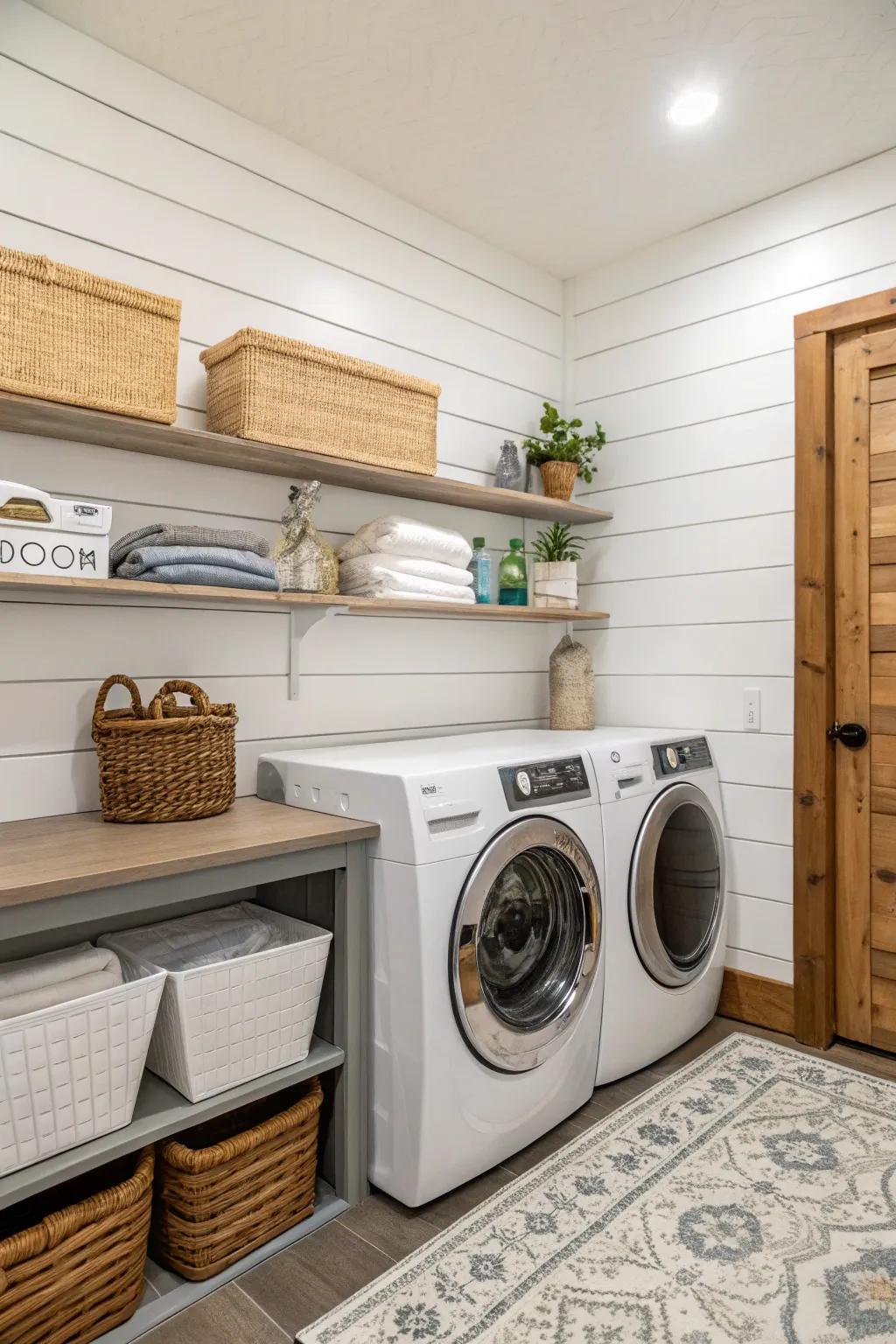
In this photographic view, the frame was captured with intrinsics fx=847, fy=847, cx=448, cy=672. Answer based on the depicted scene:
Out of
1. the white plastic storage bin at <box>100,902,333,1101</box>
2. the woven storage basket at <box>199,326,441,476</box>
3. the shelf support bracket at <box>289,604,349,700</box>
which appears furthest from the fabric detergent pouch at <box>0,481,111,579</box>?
the white plastic storage bin at <box>100,902,333,1101</box>

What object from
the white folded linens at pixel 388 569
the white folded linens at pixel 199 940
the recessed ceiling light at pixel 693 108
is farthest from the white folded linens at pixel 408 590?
the recessed ceiling light at pixel 693 108

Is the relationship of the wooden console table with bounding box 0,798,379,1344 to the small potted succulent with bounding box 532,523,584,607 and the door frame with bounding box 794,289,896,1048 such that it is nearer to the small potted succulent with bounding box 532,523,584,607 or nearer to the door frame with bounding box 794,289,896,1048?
the small potted succulent with bounding box 532,523,584,607

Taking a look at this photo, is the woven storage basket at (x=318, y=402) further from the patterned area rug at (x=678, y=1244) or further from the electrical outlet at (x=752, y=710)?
the patterned area rug at (x=678, y=1244)

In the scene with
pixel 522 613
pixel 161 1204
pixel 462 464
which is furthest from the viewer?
pixel 462 464

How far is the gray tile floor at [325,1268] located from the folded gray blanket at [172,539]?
1.39 meters

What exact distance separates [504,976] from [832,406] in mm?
1835

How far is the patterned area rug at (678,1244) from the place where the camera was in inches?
55.2

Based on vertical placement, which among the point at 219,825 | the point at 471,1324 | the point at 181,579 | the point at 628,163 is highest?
the point at 628,163

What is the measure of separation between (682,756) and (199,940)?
142 cm

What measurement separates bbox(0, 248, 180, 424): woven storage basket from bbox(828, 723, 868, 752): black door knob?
1.95 m

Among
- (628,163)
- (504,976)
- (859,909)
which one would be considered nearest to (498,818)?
(504,976)

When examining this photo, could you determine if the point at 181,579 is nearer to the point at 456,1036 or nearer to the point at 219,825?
the point at 219,825

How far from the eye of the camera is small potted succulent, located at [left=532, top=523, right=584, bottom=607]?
281 centimetres

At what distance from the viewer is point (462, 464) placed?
2795mm
